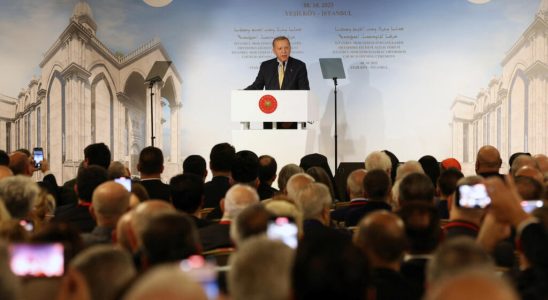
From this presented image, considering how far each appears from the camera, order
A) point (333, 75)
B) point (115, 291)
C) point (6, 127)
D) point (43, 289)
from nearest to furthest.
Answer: point (115, 291) < point (43, 289) < point (333, 75) < point (6, 127)

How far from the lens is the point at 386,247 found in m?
2.62

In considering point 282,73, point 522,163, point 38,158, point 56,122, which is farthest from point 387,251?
point 56,122

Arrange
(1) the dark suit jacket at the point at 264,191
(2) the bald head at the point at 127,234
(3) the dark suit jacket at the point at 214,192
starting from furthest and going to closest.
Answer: (1) the dark suit jacket at the point at 264,191 < (3) the dark suit jacket at the point at 214,192 < (2) the bald head at the point at 127,234

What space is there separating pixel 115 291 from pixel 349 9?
9.32m

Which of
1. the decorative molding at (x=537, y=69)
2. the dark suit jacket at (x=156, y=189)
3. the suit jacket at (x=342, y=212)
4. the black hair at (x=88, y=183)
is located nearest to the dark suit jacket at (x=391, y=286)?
the suit jacket at (x=342, y=212)

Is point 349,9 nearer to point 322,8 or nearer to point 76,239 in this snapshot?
point 322,8

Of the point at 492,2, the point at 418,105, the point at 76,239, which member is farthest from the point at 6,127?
the point at 76,239

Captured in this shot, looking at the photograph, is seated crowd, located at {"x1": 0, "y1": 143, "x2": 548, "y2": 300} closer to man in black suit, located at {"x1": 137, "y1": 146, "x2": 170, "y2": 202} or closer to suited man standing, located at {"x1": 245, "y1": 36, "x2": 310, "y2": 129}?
man in black suit, located at {"x1": 137, "y1": 146, "x2": 170, "y2": 202}

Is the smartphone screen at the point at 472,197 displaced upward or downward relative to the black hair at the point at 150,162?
downward

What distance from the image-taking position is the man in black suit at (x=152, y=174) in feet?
16.9

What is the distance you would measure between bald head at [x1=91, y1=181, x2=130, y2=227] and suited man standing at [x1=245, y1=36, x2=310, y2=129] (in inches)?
227

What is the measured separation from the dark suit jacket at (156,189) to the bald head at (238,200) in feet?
4.81

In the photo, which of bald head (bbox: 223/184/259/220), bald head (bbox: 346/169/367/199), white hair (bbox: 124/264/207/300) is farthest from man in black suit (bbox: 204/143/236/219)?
white hair (bbox: 124/264/207/300)

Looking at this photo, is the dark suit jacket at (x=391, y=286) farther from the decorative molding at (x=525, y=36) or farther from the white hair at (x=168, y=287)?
the decorative molding at (x=525, y=36)
